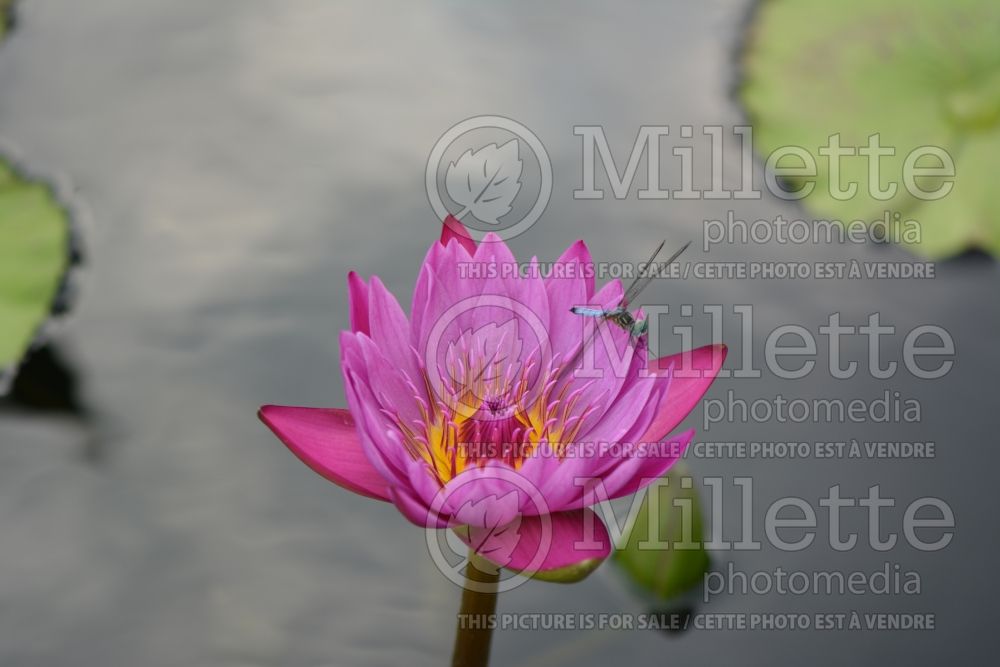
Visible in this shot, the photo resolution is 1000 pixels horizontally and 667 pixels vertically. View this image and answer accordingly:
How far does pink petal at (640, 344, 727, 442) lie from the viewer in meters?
1.35

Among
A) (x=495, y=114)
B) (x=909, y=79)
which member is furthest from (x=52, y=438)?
(x=909, y=79)

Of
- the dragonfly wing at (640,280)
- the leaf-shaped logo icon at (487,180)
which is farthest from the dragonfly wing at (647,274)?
the leaf-shaped logo icon at (487,180)

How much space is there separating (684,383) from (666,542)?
1.46ft

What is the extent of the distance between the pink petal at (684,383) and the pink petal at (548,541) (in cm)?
14

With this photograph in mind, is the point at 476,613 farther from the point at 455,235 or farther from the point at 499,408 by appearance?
the point at 455,235

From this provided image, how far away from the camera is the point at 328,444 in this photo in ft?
4.38

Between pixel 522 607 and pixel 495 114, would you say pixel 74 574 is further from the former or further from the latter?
pixel 495 114

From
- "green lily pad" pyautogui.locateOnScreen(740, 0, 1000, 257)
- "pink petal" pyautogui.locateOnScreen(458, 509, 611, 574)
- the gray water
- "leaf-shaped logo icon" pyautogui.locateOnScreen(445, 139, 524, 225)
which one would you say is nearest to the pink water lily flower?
"pink petal" pyautogui.locateOnScreen(458, 509, 611, 574)

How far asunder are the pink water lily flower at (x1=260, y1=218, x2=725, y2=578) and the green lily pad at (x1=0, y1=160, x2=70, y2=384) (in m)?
0.94

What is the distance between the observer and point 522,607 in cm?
174

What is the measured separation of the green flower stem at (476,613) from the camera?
52.0 inches

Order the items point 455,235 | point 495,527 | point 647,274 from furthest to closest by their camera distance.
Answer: point 647,274 → point 455,235 → point 495,527

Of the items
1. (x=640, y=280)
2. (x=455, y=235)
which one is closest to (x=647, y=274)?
(x=640, y=280)

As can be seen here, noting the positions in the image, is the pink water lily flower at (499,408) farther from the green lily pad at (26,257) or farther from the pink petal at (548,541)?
the green lily pad at (26,257)
